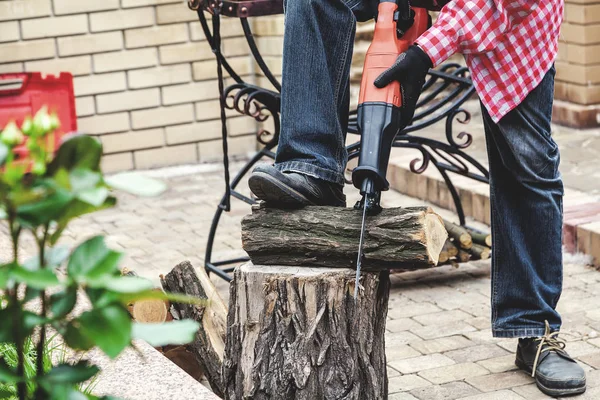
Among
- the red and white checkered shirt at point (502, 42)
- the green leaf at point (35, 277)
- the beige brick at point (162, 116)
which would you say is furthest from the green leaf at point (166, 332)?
the beige brick at point (162, 116)

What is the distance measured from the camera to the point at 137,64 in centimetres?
684

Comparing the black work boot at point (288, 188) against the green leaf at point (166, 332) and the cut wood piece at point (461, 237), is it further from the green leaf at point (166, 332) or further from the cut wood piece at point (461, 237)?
the green leaf at point (166, 332)

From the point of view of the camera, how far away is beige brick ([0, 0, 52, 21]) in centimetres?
651

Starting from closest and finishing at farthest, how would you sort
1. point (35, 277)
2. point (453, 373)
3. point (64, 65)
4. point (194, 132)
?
point (35, 277) → point (453, 373) → point (64, 65) → point (194, 132)

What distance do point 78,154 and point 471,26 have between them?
1.80 meters

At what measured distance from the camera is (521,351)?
10.6ft

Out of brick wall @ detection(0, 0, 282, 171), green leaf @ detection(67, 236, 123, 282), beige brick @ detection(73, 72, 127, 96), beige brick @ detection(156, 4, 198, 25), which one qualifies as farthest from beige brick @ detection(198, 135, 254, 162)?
green leaf @ detection(67, 236, 123, 282)

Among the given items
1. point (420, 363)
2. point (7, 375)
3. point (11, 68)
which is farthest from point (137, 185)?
point (11, 68)

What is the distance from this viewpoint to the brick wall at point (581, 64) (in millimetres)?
6801

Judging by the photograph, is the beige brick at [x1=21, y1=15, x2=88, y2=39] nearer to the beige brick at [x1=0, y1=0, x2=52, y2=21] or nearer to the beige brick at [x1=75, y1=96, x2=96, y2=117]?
the beige brick at [x1=0, y1=0, x2=52, y2=21]

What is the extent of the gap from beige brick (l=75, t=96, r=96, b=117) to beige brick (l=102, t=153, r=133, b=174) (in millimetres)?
315

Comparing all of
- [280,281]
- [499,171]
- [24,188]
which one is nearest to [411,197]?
[499,171]

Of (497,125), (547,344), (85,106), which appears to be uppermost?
(497,125)

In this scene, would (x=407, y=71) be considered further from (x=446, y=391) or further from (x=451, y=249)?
(x=451, y=249)
